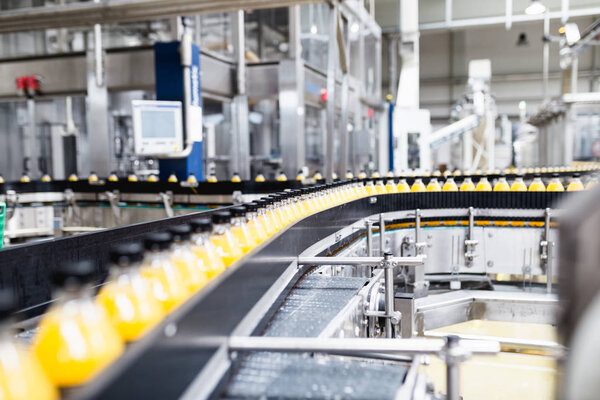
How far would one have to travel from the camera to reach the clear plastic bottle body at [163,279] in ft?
3.42

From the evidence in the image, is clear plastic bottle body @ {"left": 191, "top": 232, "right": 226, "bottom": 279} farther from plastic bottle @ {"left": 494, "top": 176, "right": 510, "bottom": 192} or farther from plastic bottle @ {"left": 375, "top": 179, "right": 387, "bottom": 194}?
plastic bottle @ {"left": 494, "top": 176, "right": 510, "bottom": 192}

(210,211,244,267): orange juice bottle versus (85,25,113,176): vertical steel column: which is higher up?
(85,25,113,176): vertical steel column

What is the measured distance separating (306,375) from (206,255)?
377 mm

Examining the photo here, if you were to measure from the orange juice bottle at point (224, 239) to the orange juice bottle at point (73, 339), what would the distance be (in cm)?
61

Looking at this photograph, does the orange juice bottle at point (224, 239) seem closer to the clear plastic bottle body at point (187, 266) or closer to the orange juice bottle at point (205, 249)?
the orange juice bottle at point (205, 249)

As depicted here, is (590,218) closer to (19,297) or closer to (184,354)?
(184,354)

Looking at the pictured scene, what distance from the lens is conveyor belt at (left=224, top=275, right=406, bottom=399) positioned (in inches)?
46.7

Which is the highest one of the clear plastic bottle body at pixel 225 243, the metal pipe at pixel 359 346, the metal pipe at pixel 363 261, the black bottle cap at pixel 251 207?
the black bottle cap at pixel 251 207

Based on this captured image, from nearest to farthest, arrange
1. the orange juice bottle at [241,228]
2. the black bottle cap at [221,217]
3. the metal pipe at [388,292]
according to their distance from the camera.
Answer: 1. the black bottle cap at [221,217]
2. the orange juice bottle at [241,228]
3. the metal pipe at [388,292]

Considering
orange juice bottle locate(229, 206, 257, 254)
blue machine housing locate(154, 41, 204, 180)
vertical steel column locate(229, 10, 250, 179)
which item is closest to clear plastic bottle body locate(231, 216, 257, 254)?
orange juice bottle locate(229, 206, 257, 254)

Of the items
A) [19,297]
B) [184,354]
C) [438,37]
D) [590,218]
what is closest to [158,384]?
[184,354]

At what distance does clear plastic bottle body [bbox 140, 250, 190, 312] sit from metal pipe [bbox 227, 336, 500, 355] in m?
0.26

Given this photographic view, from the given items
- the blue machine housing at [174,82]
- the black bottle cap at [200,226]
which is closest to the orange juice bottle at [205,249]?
the black bottle cap at [200,226]

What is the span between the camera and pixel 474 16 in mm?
15211
